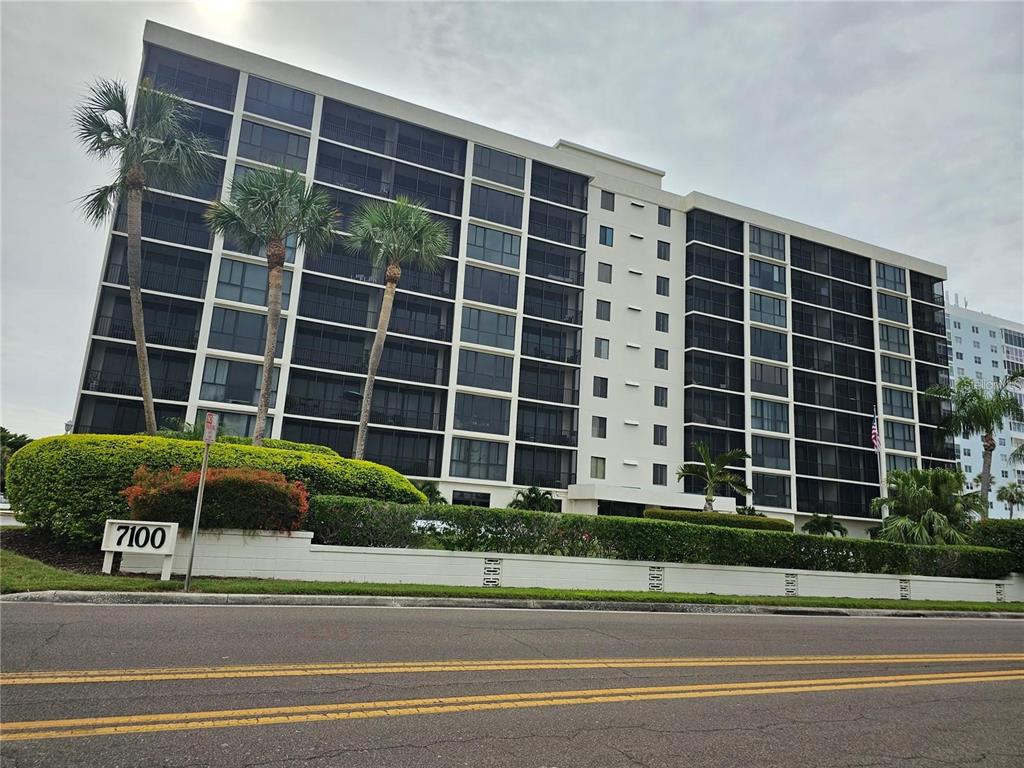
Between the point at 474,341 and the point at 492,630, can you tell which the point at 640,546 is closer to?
the point at 492,630

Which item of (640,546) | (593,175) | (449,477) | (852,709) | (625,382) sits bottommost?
(852,709)

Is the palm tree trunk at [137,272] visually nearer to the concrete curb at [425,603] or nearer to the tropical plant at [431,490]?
the concrete curb at [425,603]

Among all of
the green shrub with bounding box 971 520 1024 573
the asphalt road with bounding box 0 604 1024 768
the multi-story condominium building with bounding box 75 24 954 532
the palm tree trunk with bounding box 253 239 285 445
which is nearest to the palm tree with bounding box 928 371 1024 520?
the multi-story condominium building with bounding box 75 24 954 532

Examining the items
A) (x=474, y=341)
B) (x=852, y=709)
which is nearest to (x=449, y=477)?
(x=474, y=341)

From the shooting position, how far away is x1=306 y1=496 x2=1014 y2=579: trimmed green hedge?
16344mm

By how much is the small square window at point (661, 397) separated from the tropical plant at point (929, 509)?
66.1ft

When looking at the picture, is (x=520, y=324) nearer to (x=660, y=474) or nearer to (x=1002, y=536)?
(x=660, y=474)

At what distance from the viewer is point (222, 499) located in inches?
567

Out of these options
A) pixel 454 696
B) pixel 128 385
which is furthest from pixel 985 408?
pixel 128 385

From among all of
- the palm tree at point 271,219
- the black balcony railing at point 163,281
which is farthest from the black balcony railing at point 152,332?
the palm tree at point 271,219

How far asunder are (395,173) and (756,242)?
2815cm

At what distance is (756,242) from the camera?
180 feet

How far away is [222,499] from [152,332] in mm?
26595

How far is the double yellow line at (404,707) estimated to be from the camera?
4.92 m
